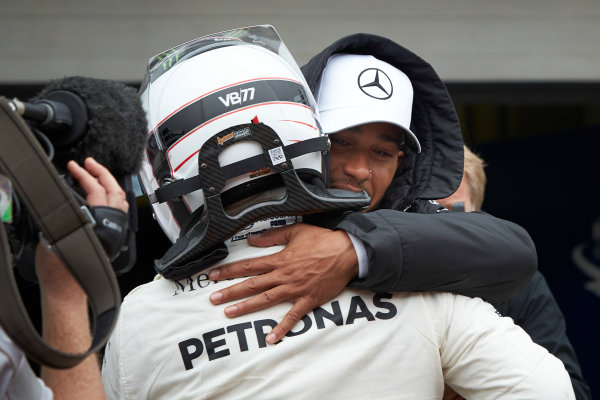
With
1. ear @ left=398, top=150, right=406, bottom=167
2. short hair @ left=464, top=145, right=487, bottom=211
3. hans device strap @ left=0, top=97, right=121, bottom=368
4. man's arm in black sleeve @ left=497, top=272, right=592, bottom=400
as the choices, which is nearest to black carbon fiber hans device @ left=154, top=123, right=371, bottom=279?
hans device strap @ left=0, top=97, right=121, bottom=368

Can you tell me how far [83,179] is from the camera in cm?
120

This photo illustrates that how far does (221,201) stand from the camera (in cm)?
145

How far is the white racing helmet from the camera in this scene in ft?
4.69

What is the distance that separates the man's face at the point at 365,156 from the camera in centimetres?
192

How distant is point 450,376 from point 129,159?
69 cm

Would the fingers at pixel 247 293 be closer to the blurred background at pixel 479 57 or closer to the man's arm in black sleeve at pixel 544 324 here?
the man's arm in black sleeve at pixel 544 324

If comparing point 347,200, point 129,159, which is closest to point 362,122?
point 347,200

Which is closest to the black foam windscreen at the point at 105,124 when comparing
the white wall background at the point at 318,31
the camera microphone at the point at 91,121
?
the camera microphone at the point at 91,121

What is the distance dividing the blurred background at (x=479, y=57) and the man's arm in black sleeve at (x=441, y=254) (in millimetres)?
2728

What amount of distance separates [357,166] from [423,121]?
20cm

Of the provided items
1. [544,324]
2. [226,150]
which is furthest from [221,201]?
[544,324]

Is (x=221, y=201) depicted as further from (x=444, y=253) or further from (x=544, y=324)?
(x=544, y=324)

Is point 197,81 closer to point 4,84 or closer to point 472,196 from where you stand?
point 472,196

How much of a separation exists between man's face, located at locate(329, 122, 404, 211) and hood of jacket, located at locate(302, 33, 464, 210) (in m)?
0.06
